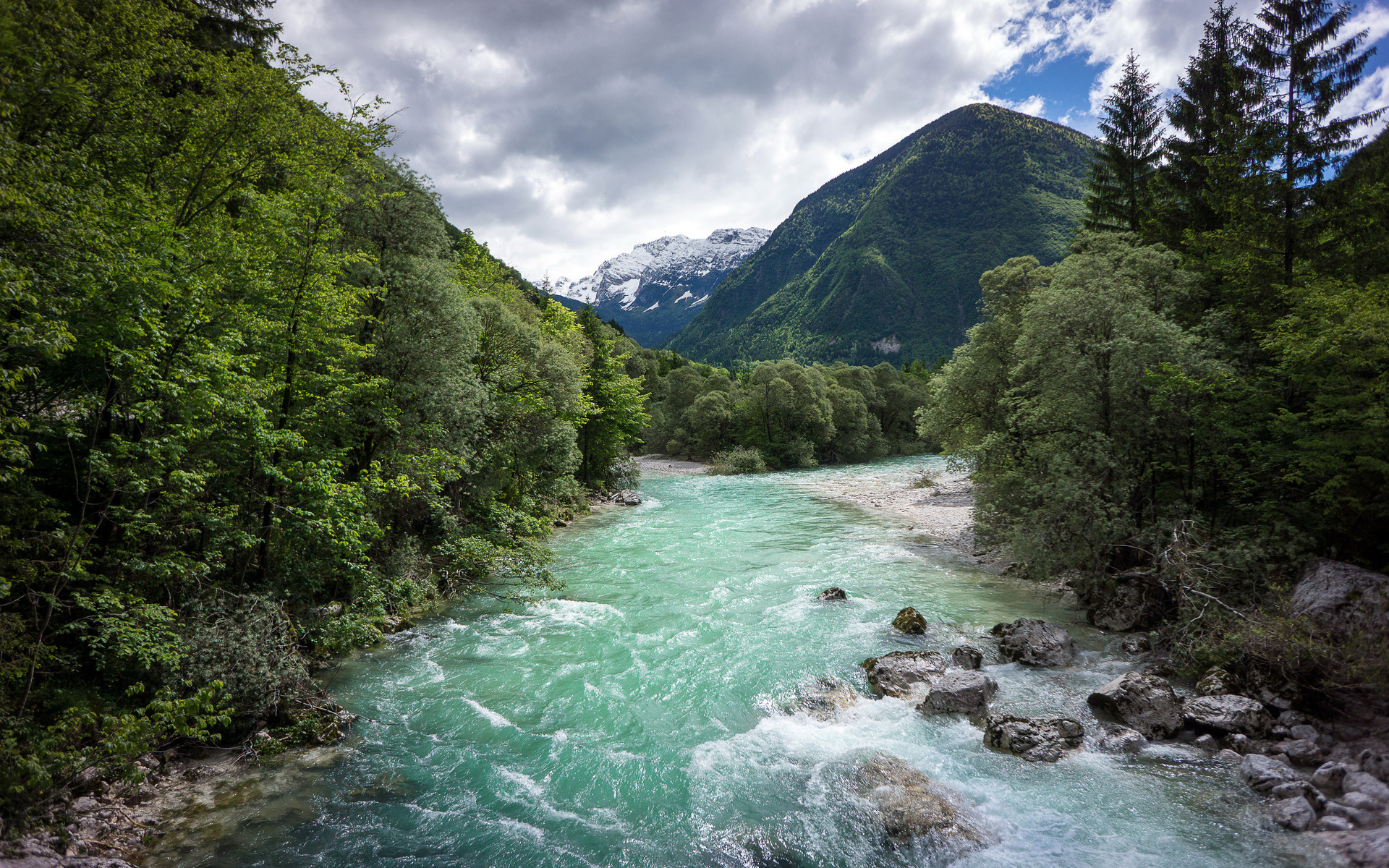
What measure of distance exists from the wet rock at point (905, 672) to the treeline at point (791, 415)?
4348cm

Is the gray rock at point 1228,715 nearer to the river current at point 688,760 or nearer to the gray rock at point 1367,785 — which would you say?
the river current at point 688,760

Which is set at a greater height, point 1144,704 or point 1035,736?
point 1144,704

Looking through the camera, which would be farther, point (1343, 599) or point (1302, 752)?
point (1343, 599)

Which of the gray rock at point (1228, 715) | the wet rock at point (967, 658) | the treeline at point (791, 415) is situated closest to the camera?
the gray rock at point (1228, 715)

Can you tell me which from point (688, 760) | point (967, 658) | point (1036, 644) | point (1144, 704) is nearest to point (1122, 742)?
point (1144, 704)

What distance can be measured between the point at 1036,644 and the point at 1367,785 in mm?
5233

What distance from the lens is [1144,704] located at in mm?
8789

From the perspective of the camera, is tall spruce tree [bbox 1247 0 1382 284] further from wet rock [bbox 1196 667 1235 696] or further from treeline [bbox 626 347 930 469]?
treeline [bbox 626 347 930 469]

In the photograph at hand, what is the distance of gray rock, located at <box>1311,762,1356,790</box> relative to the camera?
676cm

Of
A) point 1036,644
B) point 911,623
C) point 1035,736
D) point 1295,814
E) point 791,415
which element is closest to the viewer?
point 1295,814

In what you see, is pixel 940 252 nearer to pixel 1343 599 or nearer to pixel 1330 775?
pixel 1343 599

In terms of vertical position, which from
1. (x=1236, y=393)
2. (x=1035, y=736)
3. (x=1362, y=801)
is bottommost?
(x=1035, y=736)

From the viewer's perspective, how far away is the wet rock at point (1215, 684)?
9.08m

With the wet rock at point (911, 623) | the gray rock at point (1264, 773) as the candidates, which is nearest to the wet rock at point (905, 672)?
the wet rock at point (911, 623)
